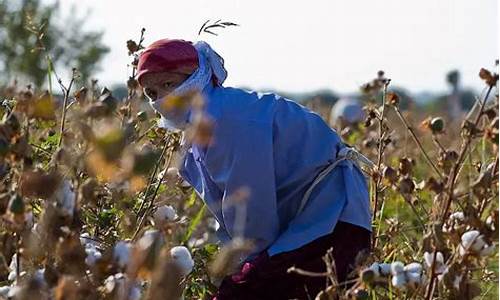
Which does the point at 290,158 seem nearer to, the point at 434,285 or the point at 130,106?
the point at 130,106

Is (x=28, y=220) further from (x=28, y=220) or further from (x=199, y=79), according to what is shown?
(x=199, y=79)

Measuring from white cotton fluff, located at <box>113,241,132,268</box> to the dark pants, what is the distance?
0.95m

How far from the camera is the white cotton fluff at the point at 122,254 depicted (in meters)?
2.15

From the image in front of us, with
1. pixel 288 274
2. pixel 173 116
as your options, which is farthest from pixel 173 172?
pixel 288 274

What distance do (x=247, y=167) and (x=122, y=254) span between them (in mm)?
861

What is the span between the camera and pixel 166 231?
2236 millimetres

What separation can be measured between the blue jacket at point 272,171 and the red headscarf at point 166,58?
0.30 ft

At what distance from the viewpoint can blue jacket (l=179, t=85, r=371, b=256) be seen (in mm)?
2996

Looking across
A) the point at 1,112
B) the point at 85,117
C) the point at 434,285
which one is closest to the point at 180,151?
the point at 1,112

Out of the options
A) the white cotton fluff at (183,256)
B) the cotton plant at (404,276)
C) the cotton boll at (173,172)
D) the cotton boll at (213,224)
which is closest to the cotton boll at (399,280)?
the cotton plant at (404,276)

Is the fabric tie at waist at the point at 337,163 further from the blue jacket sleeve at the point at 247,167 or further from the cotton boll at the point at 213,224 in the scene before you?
the cotton boll at the point at 213,224

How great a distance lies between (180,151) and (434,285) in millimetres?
843

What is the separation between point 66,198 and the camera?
7.05ft

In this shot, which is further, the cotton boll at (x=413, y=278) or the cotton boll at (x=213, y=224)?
the cotton boll at (x=213, y=224)
